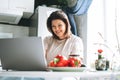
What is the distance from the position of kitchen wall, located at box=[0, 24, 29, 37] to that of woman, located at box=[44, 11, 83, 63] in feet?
5.57

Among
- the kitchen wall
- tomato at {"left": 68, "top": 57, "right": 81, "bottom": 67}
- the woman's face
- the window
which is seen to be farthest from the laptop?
the kitchen wall

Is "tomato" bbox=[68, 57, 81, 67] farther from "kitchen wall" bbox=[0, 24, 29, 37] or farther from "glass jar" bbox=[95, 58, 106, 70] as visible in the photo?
"kitchen wall" bbox=[0, 24, 29, 37]

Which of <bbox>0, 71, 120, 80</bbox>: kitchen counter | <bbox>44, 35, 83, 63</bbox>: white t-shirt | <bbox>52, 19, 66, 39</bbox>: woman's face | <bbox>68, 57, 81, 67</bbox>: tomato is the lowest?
<bbox>0, 71, 120, 80</bbox>: kitchen counter

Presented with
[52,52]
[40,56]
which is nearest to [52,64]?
[40,56]

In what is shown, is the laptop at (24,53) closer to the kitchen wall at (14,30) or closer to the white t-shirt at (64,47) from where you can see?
the white t-shirt at (64,47)

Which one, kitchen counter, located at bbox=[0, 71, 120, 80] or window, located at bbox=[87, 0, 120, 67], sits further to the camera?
window, located at bbox=[87, 0, 120, 67]

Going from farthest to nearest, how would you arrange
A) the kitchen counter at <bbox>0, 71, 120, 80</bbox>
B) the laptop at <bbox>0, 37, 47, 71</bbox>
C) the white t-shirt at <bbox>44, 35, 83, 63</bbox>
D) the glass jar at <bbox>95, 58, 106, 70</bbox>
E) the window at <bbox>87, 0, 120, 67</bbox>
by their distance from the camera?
1. the window at <bbox>87, 0, 120, 67</bbox>
2. the white t-shirt at <bbox>44, 35, 83, 63</bbox>
3. the glass jar at <bbox>95, 58, 106, 70</bbox>
4. the laptop at <bbox>0, 37, 47, 71</bbox>
5. the kitchen counter at <bbox>0, 71, 120, 80</bbox>

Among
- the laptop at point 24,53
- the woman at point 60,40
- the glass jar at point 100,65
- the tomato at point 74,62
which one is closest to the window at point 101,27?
the woman at point 60,40

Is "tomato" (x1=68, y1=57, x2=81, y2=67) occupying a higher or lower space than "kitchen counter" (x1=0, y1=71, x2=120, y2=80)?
higher

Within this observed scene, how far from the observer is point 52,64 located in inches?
53.7

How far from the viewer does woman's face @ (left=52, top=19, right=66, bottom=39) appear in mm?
2168

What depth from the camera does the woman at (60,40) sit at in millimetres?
2102

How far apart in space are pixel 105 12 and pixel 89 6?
256 millimetres

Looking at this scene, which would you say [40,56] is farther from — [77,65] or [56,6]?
[56,6]
